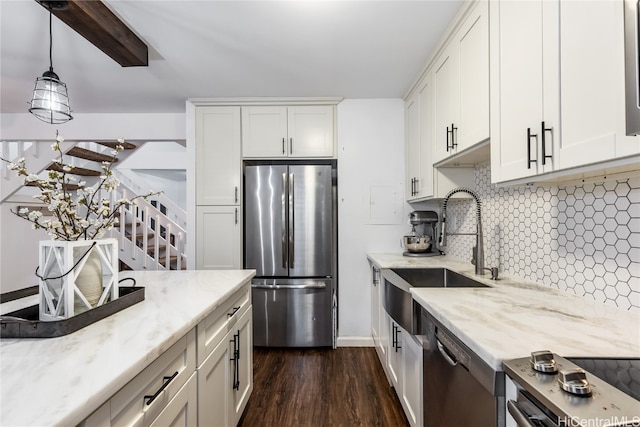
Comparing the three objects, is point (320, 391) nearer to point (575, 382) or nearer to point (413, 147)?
point (575, 382)

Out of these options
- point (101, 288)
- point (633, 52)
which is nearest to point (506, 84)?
point (633, 52)

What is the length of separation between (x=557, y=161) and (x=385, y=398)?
1881 mm

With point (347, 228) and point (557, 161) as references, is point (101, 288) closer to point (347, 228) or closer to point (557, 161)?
point (557, 161)

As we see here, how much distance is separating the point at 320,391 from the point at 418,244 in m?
1.45

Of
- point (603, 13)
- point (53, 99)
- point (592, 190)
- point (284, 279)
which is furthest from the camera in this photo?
point (284, 279)

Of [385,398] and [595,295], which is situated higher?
[595,295]

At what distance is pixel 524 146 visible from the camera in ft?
3.89

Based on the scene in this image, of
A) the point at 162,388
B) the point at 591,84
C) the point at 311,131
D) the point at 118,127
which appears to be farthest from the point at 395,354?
the point at 118,127

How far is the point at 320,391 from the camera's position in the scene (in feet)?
7.43

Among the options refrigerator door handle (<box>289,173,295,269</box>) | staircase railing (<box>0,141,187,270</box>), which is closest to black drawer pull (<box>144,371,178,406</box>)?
refrigerator door handle (<box>289,173,295,269</box>)

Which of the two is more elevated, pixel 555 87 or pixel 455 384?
pixel 555 87

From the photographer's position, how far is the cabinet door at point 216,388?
125cm

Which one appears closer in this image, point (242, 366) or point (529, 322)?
point (529, 322)

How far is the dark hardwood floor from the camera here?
6.43 ft
